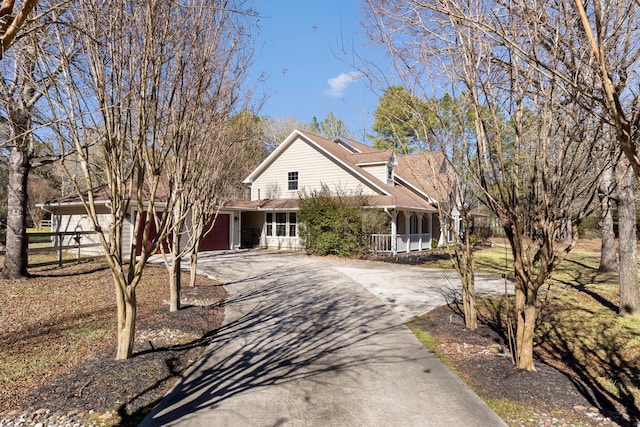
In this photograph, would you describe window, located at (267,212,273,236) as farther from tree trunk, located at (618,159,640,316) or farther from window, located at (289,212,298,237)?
tree trunk, located at (618,159,640,316)

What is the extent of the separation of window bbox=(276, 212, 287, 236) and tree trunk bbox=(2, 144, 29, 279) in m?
13.2

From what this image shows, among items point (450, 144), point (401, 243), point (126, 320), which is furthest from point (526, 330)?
point (401, 243)

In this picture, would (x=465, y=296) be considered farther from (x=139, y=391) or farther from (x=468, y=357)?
(x=139, y=391)

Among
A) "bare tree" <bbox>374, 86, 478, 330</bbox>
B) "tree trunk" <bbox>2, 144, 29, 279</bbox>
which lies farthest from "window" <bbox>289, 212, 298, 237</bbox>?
"bare tree" <bbox>374, 86, 478, 330</bbox>

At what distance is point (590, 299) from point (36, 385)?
35.7 feet

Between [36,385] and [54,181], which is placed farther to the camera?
[54,181]

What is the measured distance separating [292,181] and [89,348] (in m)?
17.6

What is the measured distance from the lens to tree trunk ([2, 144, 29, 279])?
32.0 ft

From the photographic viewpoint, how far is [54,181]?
3562cm

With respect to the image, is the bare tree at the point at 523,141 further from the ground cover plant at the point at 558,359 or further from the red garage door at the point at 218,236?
the red garage door at the point at 218,236

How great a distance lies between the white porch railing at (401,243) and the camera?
1820cm

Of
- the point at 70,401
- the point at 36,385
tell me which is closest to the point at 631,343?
the point at 70,401

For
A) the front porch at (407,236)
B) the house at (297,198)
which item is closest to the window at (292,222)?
the house at (297,198)

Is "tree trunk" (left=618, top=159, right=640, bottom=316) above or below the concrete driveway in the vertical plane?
above
